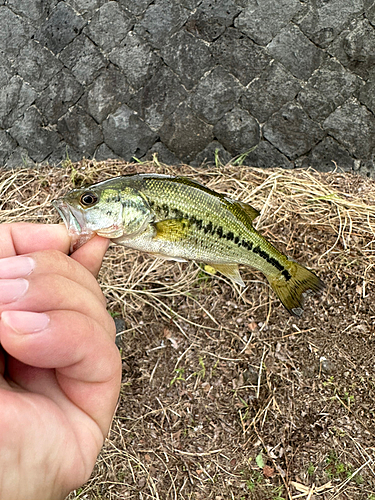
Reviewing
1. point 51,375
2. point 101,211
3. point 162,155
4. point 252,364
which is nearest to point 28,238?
point 101,211

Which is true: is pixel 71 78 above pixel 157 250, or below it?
above

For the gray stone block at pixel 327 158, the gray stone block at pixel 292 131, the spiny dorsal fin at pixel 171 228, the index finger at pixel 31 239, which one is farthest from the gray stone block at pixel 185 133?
the index finger at pixel 31 239

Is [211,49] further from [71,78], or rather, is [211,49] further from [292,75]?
[71,78]

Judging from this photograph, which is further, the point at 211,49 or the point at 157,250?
the point at 211,49

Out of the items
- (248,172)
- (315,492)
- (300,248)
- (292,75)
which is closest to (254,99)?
(292,75)

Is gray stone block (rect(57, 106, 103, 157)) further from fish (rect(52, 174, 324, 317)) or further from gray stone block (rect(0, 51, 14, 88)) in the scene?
fish (rect(52, 174, 324, 317))

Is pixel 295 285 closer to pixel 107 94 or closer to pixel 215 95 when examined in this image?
pixel 215 95

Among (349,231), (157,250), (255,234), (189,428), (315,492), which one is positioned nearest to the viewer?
(157,250)

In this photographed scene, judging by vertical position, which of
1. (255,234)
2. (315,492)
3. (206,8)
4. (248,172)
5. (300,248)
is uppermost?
(206,8)

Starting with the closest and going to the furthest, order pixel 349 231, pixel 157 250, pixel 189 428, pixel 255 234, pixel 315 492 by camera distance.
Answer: pixel 157 250
pixel 255 234
pixel 315 492
pixel 189 428
pixel 349 231
